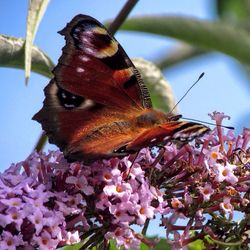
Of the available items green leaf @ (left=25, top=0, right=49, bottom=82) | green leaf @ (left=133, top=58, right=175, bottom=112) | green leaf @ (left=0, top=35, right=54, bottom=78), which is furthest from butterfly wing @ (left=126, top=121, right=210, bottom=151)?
green leaf @ (left=133, top=58, right=175, bottom=112)

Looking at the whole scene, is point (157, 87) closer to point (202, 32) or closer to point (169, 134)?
point (202, 32)

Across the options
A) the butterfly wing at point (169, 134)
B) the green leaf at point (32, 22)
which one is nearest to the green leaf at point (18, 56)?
the green leaf at point (32, 22)

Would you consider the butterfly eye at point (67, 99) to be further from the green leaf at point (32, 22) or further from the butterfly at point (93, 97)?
the green leaf at point (32, 22)

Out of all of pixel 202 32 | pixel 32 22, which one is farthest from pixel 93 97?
pixel 202 32

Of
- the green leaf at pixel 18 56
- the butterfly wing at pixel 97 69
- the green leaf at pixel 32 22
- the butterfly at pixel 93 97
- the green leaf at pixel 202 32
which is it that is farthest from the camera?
the green leaf at pixel 202 32

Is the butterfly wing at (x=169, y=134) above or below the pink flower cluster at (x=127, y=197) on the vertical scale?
above
